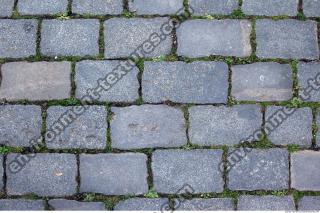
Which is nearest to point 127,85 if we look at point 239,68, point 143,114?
point 143,114

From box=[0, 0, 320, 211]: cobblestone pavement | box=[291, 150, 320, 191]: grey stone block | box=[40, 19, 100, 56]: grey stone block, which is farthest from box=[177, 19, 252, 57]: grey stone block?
box=[291, 150, 320, 191]: grey stone block

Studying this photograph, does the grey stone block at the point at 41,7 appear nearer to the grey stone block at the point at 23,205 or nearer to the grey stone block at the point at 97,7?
the grey stone block at the point at 97,7

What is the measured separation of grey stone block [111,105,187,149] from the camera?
356cm

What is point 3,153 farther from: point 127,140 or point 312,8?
point 312,8

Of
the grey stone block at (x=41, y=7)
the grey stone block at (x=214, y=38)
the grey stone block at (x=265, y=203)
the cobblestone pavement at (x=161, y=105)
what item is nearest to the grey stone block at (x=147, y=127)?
the cobblestone pavement at (x=161, y=105)

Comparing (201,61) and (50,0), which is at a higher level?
(50,0)

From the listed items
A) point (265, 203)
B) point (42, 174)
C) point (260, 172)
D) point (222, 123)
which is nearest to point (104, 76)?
point (42, 174)

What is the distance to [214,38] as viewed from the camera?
3711 millimetres

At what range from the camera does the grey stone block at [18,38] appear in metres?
3.68

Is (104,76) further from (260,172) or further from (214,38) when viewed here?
(260,172)

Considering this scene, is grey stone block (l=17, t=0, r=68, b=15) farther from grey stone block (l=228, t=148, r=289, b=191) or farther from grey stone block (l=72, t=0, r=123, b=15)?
grey stone block (l=228, t=148, r=289, b=191)

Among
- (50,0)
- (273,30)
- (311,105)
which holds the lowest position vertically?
(311,105)

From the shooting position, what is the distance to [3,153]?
3545 millimetres

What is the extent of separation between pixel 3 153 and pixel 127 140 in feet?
3.12
